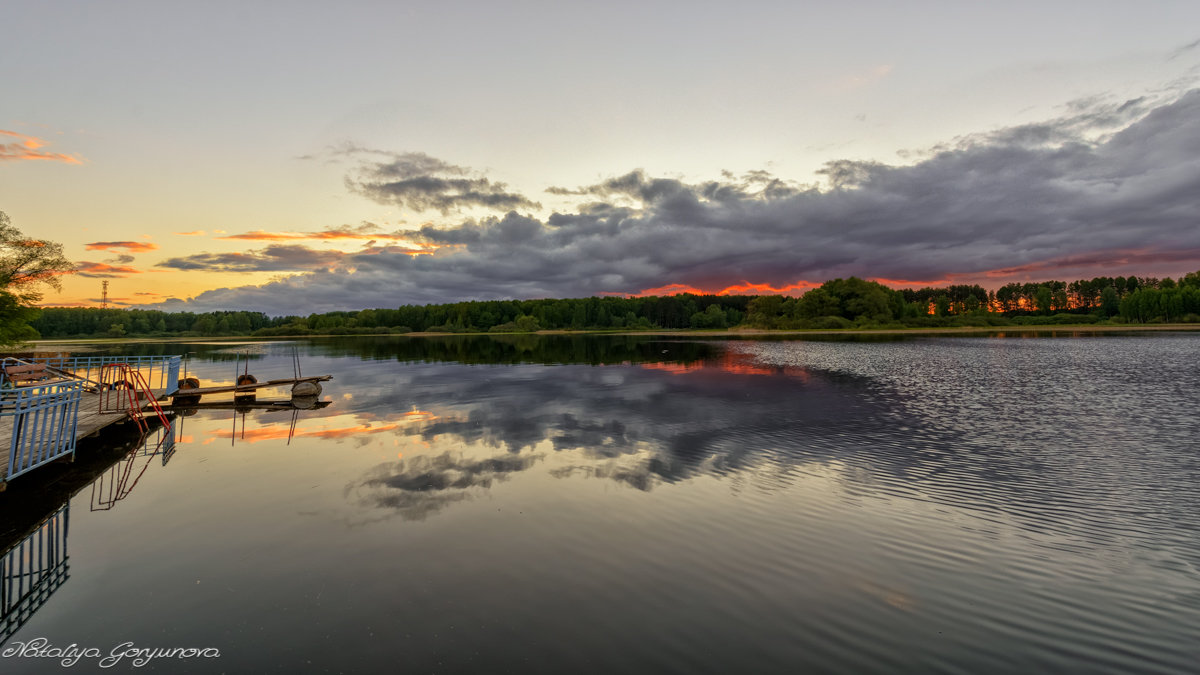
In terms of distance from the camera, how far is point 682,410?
90.2 feet

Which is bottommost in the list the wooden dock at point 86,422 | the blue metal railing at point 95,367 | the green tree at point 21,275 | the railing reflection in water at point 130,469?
the railing reflection in water at point 130,469

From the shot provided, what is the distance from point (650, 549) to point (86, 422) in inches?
1010

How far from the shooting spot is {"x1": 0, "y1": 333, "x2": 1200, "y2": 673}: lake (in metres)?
6.90

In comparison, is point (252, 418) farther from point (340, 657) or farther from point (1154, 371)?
point (1154, 371)

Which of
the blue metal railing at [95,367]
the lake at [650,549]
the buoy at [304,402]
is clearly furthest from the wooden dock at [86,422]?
the buoy at [304,402]

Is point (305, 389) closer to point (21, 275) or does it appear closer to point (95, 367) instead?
point (95, 367)

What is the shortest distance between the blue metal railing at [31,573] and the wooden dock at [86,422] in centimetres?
319

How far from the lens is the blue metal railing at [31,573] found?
8156 mm

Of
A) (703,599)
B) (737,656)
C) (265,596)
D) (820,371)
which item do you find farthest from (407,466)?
(820,371)

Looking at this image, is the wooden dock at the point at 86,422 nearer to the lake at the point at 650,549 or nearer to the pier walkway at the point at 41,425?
the pier walkway at the point at 41,425

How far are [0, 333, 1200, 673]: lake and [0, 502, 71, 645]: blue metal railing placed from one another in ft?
0.98

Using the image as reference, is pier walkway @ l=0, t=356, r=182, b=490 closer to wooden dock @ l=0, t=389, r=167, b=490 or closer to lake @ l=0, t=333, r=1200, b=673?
wooden dock @ l=0, t=389, r=167, b=490

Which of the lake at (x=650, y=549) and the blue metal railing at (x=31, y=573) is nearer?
the lake at (x=650, y=549)

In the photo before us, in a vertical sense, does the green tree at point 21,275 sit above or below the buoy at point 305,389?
above
